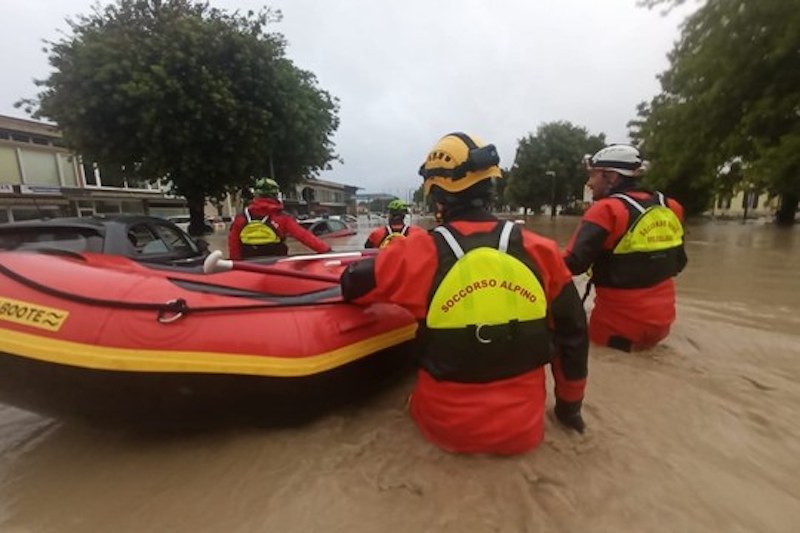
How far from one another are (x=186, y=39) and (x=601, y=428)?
47.8 ft

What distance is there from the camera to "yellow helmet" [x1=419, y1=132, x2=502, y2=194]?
1.86m

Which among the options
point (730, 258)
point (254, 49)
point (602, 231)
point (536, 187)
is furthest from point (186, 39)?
point (536, 187)

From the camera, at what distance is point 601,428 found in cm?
225

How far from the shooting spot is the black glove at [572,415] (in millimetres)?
2162

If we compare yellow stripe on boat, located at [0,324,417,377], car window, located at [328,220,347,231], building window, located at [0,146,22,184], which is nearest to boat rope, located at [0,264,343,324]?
yellow stripe on boat, located at [0,324,417,377]

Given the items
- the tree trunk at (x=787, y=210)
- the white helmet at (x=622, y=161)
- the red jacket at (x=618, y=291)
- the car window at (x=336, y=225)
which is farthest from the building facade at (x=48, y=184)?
the tree trunk at (x=787, y=210)

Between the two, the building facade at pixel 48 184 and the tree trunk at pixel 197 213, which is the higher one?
the building facade at pixel 48 184

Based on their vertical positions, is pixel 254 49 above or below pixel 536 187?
above

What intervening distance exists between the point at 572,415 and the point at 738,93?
1458 cm

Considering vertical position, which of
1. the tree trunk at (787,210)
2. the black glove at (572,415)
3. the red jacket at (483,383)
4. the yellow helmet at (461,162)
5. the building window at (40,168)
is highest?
the building window at (40,168)

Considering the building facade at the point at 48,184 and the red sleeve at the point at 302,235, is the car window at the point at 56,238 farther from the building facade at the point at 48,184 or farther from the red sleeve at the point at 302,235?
the building facade at the point at 48,184

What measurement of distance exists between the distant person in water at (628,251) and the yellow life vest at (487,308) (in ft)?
4.65

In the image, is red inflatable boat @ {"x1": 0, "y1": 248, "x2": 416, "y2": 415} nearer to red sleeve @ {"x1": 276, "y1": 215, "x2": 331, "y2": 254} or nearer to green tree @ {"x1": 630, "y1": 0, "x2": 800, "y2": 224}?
red sleeve @ {"x1": 276, "y1": 215, "x2": 331, "y2": 254}

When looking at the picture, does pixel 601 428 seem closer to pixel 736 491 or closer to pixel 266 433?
pixel 736 491
